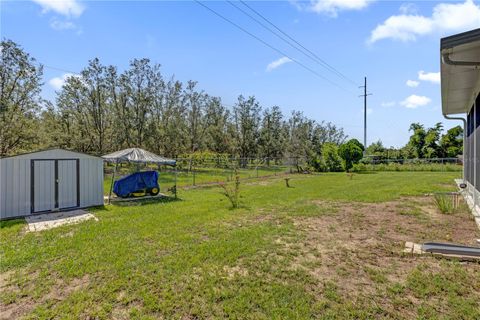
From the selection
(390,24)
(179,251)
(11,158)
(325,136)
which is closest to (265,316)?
(179,251)

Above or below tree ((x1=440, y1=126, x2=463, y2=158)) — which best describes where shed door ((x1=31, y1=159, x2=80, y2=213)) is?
below

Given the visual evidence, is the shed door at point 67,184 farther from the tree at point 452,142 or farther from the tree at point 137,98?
the tree at point 452,142

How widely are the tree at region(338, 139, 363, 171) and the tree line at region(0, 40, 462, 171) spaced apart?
83mm

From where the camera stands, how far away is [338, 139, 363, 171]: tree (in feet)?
71.5

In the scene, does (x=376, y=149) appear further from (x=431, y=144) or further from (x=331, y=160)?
(x=331, y=160)

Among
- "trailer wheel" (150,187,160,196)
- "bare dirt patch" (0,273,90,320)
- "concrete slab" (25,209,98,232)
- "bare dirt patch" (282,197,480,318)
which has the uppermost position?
"trailer wheel" (150,187,160,196)

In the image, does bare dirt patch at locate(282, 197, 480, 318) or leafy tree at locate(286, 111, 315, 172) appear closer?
bare dirt patch at locate(282, 197, 480, 318)

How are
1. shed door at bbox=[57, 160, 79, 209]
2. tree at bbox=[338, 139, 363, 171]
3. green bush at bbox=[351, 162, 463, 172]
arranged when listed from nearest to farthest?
shed door at bbox=[57, 160, 79, 209], green bush at bbox=[351, 162, 463, 172], tree at bbox=[338, 139, 363, 171]

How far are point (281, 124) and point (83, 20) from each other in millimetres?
26924

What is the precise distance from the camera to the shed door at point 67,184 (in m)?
7.38

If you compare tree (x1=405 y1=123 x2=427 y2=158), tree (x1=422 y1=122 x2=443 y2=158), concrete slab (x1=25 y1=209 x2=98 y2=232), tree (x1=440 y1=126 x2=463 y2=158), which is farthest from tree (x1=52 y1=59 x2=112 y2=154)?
tree (x1=440 y1=126 x2=463 y2=158)

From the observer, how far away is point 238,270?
3396 mm

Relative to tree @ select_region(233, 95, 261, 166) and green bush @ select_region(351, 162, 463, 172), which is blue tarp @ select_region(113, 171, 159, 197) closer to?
green bush @ select_region(351, 162, 463, 172)

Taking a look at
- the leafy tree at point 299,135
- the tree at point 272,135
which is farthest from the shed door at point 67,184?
the leafy tree at point 299,135
